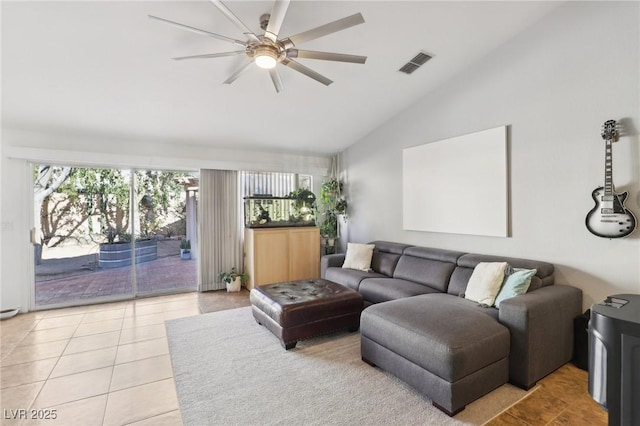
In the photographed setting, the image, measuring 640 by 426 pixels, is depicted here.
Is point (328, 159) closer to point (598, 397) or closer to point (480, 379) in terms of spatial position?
point (480, 379)

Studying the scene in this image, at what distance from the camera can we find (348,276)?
387cm

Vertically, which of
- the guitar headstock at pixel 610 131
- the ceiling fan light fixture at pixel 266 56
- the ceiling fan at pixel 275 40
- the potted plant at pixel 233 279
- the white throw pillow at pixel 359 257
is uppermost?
the ceiling fan at pixel 275 40

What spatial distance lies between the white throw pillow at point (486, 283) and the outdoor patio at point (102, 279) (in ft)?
13.9

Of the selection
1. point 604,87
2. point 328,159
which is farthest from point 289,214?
point 604,87

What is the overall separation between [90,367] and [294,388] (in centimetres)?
182

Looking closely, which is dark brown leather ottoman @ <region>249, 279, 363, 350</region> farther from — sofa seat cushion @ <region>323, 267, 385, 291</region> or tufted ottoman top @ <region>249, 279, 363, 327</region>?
sofa seat cushion @ <region>323, 267, 385, 291</region>

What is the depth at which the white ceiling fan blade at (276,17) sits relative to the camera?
171 cm

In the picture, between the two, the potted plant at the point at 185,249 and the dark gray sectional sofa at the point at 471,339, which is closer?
the dark gray sectional sofa at the point at 471,339

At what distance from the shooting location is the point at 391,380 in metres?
2.25

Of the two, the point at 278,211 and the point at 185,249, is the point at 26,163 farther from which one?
the point at 278,211

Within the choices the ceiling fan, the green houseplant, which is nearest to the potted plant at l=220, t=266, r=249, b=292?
the green houseplant

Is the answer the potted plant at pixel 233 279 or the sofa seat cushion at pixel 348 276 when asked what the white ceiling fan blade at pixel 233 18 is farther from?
the potted plant at pixel 233 279

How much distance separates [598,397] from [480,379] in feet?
2.78

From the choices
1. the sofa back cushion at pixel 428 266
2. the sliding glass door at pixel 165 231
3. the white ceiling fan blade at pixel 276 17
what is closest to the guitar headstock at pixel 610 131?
the sofa back cushion at pixel 428 266
